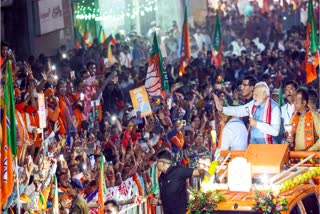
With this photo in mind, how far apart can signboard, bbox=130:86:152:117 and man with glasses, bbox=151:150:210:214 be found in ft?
9.62

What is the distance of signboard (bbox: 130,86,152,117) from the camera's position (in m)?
13.8

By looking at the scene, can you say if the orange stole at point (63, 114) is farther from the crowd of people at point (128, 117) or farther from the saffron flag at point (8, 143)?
the saffron flag at point (8, 143)

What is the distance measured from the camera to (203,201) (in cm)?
947

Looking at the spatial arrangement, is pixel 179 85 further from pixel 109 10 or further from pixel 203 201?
pixel 203 201

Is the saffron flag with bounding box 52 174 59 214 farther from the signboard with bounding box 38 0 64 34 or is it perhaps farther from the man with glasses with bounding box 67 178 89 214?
the signboard with bounding box 38 0 64 34

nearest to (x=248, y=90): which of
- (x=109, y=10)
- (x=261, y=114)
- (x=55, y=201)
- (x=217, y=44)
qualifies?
(x=261, y=114)

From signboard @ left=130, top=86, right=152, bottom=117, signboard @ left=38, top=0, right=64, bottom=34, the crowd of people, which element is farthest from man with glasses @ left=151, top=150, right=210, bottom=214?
signboard @ left=38, top=0, right=64, bottom=34

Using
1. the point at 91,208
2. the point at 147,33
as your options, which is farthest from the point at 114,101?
the point at 147,33

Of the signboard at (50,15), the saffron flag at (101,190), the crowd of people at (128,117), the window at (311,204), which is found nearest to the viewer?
the window at (311,204)

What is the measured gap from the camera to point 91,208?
10594mm

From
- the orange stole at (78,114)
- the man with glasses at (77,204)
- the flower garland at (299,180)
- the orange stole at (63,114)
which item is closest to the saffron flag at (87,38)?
the orange stole at (78,114)

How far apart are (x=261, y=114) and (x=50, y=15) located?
16.4 ft

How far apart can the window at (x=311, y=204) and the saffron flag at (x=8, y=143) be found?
3175 mm

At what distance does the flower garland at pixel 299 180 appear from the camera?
942cm
